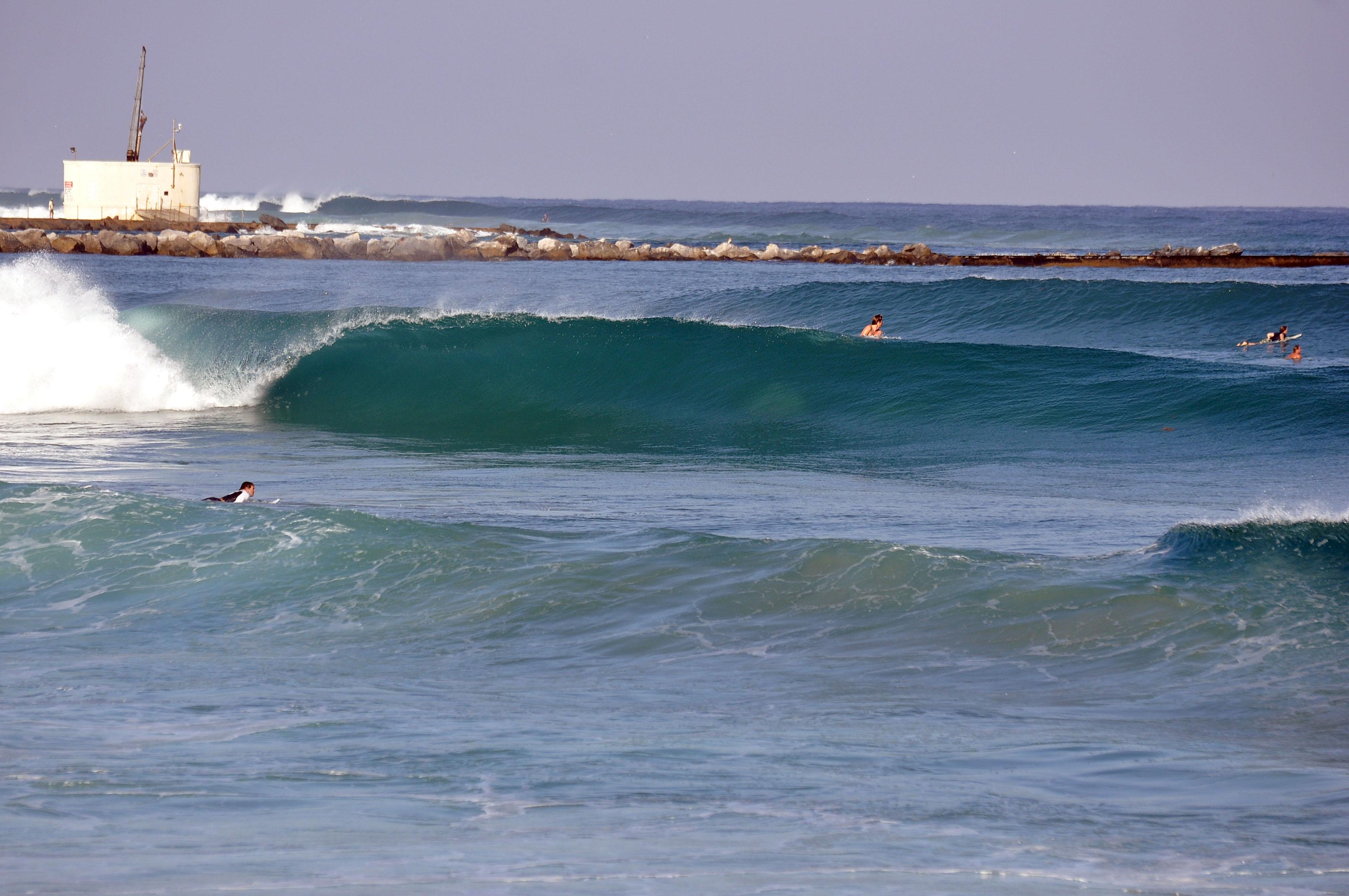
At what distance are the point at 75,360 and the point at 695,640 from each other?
15.6 metres

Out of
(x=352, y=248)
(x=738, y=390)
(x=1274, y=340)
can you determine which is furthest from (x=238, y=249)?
(x=1274, y=340)

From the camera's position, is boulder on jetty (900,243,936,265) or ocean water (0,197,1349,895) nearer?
ocean water (0,197,1349,895)

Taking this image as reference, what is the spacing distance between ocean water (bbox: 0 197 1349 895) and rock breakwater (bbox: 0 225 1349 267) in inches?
1144

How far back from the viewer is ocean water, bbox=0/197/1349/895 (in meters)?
4.21

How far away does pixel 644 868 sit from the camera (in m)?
3.99

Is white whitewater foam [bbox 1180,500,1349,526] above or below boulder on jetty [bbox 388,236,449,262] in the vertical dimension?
below

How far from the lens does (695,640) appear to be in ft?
23.2

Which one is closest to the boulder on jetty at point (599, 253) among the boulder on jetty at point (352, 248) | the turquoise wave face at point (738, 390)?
the boulder on jetty at point (352, 248)

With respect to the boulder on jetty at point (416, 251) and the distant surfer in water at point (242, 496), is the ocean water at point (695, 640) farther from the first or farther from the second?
the boulder on jetty at point (416, 251)

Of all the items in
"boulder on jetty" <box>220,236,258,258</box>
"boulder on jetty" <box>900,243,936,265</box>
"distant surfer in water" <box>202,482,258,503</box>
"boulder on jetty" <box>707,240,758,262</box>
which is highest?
"boulder on jetty" <box>900,243,936,265</box>

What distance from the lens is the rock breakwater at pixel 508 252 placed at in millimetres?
45719

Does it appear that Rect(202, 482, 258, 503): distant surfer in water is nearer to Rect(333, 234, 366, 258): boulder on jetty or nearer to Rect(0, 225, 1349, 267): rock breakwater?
Rect(0, 225, 1349, 267): rock breakwater

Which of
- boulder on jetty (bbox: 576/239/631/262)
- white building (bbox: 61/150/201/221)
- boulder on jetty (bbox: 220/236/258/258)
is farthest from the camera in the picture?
white building (bbox: 61/150/201/221)

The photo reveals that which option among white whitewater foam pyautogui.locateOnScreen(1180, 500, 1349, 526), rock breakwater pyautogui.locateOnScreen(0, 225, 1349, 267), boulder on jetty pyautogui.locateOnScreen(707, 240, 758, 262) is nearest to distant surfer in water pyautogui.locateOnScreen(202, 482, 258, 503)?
white whitewater foam pyautogui.locateOnScreen(1180, 500, 1349, 526)
